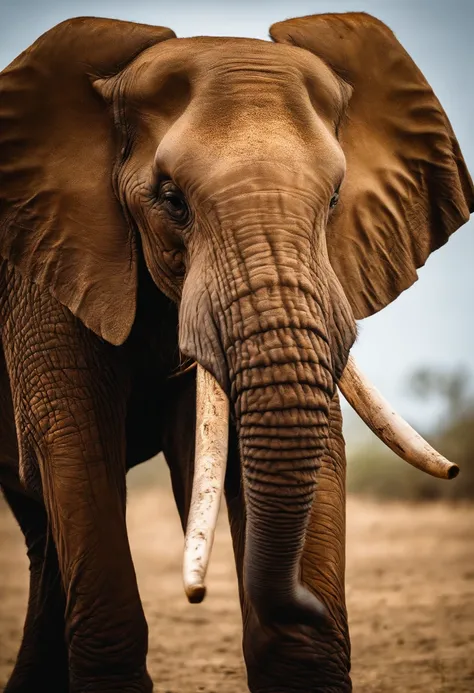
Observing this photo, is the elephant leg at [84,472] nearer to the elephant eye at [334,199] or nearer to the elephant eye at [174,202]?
the elephant eye at [174,202]

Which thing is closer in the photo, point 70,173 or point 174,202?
point 174,202

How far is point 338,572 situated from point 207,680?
2.20 meters

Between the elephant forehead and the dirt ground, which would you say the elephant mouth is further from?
the dirt ground

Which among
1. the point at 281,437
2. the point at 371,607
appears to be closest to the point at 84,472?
the point at 281,437

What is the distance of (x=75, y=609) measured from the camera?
5.65 metres

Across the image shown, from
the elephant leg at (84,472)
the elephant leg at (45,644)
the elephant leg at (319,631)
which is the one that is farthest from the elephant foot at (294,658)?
the elephant leg at (45,644)

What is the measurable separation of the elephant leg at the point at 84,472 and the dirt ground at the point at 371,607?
5.51ft

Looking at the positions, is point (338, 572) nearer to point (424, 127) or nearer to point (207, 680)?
point (424, 127)

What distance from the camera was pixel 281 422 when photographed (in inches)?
177

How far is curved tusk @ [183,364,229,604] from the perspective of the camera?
436 cm

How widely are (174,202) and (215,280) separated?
36 cm

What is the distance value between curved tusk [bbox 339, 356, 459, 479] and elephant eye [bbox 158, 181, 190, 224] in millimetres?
705

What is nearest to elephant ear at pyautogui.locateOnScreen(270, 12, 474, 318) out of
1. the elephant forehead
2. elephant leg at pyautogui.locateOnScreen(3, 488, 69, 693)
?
the elephant forehead

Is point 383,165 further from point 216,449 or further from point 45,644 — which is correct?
point 45,644
